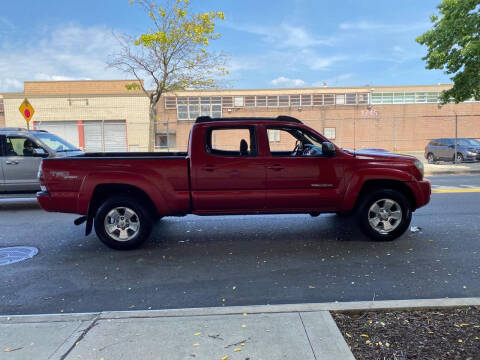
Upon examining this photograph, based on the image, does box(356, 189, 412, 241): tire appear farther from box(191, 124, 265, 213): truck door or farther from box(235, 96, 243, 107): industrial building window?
box(235, 96, 243, 107): industrial building window

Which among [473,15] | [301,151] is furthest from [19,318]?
[473,15]

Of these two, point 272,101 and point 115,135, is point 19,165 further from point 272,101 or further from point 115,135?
point 272,101

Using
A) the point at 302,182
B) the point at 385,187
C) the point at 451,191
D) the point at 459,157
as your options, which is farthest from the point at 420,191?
the point at 459,157

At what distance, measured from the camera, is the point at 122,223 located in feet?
18.2

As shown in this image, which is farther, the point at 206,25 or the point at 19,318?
the point at 206,25

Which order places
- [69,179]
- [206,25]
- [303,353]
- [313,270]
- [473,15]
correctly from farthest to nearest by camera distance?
[206,25]
[473,15]
[69,179]
[313,270]
[303,353]

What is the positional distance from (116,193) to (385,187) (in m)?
4.20

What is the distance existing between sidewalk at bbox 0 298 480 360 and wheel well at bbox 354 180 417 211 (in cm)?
251

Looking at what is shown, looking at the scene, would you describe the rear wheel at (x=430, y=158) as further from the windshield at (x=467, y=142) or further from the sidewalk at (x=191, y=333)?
the sidewalk at (x=191, y=333)

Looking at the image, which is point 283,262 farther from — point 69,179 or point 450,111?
point 450,111

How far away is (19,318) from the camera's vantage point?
11.0ft

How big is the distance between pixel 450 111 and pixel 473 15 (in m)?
28.0

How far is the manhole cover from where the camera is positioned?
17.4 feet

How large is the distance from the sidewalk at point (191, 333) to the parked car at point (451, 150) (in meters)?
18.9
